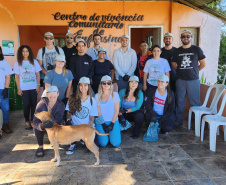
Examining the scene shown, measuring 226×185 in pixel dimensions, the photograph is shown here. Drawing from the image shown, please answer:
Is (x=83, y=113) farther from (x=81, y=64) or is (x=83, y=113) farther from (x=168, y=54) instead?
(x=168, y=54)

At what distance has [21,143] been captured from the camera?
12.6ft

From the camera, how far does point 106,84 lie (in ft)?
11.8

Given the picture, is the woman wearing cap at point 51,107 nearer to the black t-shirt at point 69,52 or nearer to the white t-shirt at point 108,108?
the white t-shirt at point 108,108

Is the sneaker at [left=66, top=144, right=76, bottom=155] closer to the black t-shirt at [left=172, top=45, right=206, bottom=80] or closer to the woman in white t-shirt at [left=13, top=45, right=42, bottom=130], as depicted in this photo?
the woman in white t-shirt at [left=13, top=45, right=42, bottom=130]

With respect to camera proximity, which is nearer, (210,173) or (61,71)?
(210,173)

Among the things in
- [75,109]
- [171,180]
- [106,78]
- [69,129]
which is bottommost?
[171,180]

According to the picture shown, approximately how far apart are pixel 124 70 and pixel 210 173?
2773 mm

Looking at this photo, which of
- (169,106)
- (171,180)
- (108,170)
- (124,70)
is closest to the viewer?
(171,180)

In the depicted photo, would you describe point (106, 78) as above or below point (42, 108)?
above

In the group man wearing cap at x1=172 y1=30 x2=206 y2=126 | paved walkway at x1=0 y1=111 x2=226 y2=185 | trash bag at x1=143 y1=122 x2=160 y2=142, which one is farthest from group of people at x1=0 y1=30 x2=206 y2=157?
paved walkway at x1=0 y1=111 x2=226 y2=185

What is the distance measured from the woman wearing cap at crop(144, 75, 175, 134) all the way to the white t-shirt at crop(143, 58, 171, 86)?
1.21 ft

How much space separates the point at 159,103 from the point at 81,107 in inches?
66.1

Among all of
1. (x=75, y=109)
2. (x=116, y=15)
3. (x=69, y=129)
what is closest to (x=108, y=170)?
(x=69, y=129)

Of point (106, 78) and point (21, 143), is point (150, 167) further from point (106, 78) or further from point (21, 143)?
point (21, 143)
